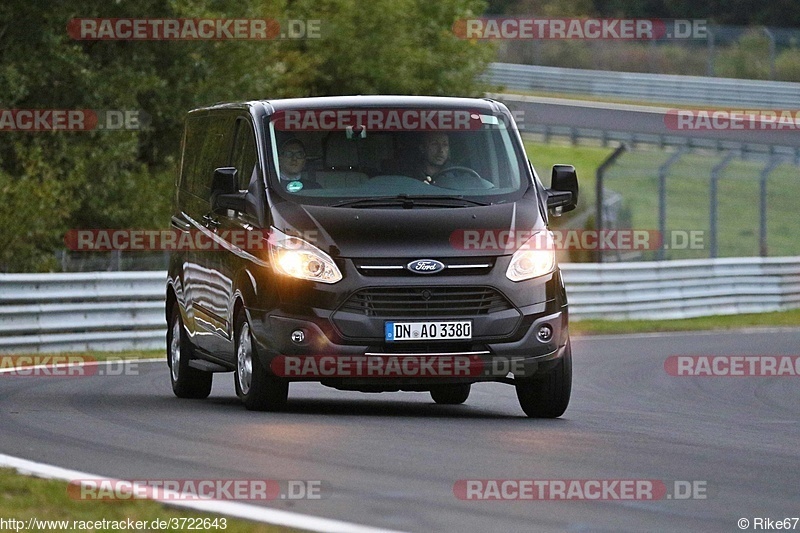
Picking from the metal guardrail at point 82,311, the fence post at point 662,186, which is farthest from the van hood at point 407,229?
the fence post at point 662,186

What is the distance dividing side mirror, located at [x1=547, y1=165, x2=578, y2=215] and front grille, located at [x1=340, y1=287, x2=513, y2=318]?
1283mm

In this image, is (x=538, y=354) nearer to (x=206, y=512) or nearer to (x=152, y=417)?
(x=152, y=417)

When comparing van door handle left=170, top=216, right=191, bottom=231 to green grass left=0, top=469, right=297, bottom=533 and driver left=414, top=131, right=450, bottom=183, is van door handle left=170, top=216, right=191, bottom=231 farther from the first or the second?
green grass left=0, top=469, right=297, bottom=533

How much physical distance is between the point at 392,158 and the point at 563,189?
1175mm

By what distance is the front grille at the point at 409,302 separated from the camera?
35.6 feet

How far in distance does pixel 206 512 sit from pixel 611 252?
24329mm

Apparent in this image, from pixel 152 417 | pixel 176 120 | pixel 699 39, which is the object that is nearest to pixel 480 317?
pixel 152 417

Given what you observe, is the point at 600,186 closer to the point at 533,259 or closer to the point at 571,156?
the point at 533,259

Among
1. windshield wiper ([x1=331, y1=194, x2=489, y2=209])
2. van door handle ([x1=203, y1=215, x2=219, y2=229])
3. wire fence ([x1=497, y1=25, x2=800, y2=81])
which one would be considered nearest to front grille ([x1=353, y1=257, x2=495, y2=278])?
windshield wiper ([x1=331, y1=194, x2=489, y2=209])

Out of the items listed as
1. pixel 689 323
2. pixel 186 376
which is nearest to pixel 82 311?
pixel 186 376

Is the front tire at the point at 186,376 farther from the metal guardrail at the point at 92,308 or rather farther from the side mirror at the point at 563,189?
the metal guardrail at the point at 92,308

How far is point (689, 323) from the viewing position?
27547 mm

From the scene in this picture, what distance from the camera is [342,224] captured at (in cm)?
1102

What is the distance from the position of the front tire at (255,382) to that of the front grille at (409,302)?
2.37ft
